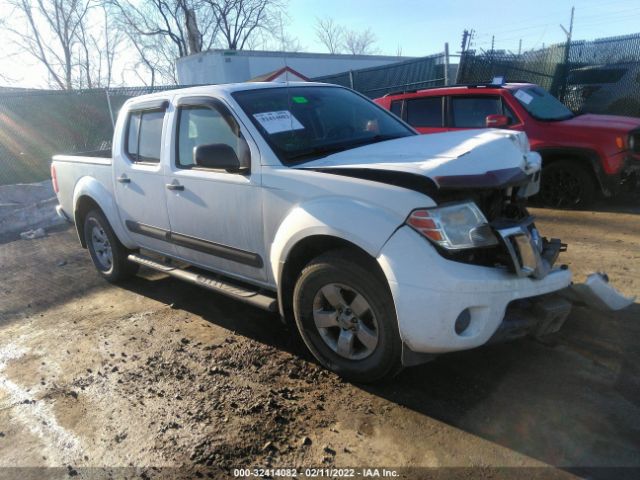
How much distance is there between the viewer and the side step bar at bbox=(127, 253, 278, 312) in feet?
11.0

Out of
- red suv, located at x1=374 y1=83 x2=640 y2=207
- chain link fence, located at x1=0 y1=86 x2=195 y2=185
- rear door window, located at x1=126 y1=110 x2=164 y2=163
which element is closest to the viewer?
rear door window, located at x1=126 y1=110 x2=164 y2=163

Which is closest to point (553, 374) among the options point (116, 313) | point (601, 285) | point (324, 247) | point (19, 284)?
point (601, 285)

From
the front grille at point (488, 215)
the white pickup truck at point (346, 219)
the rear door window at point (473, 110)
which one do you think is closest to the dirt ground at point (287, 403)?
the white pickup truck at point (346, 219)

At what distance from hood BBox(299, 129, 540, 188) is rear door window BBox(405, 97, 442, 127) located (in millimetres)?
4262

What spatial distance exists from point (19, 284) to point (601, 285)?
19.3 ft

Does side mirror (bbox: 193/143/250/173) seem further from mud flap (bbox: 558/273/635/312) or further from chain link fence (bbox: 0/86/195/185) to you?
chain link fence (bbox: 0/86/195/185)

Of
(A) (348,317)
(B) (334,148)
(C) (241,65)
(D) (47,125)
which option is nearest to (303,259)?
(A) (348,317)

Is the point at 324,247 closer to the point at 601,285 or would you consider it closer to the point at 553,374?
the point at 553,374

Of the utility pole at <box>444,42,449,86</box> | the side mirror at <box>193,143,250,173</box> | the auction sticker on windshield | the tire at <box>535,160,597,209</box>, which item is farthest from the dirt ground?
the utility pole at <box>444,42,449,86</box>

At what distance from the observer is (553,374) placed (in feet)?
9.73

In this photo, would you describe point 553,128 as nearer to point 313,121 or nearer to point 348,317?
point 313,121

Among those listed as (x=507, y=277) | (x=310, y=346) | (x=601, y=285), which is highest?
(x=507, y=277)

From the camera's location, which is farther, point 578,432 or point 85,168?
point 85,168

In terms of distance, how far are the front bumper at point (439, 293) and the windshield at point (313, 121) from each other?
110 cm
